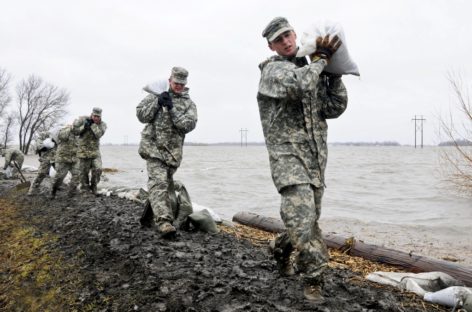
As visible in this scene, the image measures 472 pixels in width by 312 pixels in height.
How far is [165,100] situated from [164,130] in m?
0.44

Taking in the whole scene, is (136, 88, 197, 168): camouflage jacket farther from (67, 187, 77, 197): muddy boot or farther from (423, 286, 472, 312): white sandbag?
(67, 187, 77, 197): muddy boot

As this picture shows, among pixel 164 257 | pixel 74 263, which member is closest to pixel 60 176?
pixel 74 263

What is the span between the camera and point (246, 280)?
408cm

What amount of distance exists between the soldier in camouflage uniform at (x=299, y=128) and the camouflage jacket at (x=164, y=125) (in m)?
2.44

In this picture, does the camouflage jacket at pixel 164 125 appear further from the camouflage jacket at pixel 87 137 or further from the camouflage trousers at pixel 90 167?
the camouflage trousers at pixel 90 167

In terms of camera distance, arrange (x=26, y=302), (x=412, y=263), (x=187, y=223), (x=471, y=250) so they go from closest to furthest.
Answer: (x=26, y=302), (x=412, y=263), (x=187, y=223), (x=471, y=250)

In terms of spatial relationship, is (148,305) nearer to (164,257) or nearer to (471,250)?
(164,257)

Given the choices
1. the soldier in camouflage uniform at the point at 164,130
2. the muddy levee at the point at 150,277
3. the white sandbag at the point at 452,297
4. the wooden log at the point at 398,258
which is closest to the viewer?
the muddy levee at the point at 150,277

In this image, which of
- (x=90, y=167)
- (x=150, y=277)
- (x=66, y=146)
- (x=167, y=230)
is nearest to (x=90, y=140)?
(x=90, y=167)

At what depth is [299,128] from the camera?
3.47m

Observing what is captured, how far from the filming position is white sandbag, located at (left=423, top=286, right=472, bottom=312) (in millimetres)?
3795

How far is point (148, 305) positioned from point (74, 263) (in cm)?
197

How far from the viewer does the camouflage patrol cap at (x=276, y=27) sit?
11.3ft

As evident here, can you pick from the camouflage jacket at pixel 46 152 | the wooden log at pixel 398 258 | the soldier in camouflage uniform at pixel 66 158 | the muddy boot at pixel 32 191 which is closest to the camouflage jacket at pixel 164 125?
the wooden log at pixel 398 258
